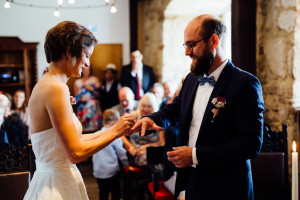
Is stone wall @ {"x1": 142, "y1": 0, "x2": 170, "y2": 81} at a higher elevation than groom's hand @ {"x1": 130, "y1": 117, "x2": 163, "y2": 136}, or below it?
higher

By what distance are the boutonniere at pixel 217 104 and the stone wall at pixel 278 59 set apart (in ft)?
5.34

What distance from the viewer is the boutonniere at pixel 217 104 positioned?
5.69ft

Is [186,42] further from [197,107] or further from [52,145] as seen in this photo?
[52,145]

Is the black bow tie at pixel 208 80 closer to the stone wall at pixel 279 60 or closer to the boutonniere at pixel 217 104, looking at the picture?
the boutonniere at pixel 217 104

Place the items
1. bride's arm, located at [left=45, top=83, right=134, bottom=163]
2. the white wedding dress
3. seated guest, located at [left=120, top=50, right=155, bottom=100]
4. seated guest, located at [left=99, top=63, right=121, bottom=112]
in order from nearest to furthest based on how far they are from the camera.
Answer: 1. bride's arm, located at [left=45, top=83, right=134, bottom=163]
2. the white wedding dress
3. seated guest, located at [left=120, top=50, right=155, bottom=100]
4. seated guest, located at [left=99, top=63, right=121, bottom=112]

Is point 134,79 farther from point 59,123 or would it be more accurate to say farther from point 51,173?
point 59,123

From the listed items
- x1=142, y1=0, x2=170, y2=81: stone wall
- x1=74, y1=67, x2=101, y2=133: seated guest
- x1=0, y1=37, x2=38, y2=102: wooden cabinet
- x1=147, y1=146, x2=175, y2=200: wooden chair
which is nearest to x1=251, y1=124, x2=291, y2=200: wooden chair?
x1=147, y1=146, x2=175, y2=200: wooden chair

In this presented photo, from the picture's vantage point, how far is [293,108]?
A: 10.2ft

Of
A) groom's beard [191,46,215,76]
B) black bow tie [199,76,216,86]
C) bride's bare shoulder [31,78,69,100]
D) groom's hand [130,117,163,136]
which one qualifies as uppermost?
groom's beard [191,46,215,76]

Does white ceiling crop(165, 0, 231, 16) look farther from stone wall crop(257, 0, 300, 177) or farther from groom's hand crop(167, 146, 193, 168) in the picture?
groom's hand crop(167, 146, 193, 168)

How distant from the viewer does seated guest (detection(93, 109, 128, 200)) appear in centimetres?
367

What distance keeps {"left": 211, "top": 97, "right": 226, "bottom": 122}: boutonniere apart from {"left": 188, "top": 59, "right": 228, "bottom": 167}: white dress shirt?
0.14m

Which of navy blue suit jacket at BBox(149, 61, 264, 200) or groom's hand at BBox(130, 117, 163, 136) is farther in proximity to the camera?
groom's hand at BBox(130, 117, 163, 136)

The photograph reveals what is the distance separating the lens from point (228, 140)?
1773 millimetres
